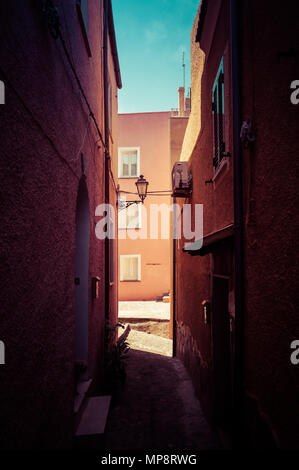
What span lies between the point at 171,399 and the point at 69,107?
5.88 metres

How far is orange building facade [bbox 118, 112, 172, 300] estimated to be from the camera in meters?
18.8

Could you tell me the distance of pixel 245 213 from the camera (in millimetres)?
3174

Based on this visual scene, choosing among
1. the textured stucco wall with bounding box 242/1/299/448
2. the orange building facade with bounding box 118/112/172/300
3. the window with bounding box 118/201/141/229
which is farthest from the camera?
the orange building facade with bounding box 118/112/172/300

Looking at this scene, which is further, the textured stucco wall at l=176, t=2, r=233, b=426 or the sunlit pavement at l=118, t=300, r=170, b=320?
the sunlit pavement at l=118, t=300, r=170, b=320

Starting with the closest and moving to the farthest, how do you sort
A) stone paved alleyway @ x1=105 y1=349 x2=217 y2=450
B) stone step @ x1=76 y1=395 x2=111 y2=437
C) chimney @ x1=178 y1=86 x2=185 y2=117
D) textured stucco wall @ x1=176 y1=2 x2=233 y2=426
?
stone step @ x1=76 y1=395 x2=111 y2=437
textured stucco wall @ x1=176 y1=2 x2=233 y2=426
stone paved alleyway @ x1=105 y1=349 x2=217 y2=450
chimney @ x1=178 y1=86 x2=185 y2=117

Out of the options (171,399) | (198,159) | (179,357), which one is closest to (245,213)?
(198,159)

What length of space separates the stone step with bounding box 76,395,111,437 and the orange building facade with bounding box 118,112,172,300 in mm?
14151

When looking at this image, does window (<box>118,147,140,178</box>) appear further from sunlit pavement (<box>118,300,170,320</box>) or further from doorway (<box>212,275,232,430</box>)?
doorway (<box>212,275,232,430</box>)

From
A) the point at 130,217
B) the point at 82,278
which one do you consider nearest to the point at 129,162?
the point at 130,217

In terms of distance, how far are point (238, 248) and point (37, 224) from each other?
2.07m

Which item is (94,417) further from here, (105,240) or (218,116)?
(218,116)

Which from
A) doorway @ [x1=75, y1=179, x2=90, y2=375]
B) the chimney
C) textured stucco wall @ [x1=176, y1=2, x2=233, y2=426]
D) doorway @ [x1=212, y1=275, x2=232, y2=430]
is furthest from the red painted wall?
the chimney

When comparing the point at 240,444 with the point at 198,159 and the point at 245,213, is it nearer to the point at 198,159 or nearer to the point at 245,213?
the point at 245,213

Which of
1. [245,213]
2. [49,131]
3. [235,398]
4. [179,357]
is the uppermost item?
[49,131]
